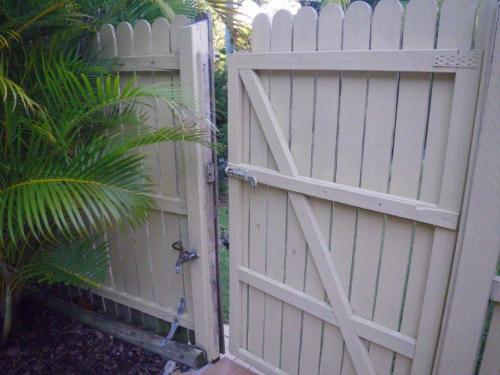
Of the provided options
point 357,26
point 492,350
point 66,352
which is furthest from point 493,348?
point 66,352

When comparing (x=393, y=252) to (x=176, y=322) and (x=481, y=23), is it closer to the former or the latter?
(x=481, y=23)

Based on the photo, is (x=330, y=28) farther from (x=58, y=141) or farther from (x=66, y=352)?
(x=66, y=352)

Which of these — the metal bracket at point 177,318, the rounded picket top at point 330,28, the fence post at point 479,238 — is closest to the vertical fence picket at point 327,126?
the rounded picket top at point 330,28

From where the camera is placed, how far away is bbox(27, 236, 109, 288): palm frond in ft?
6.19

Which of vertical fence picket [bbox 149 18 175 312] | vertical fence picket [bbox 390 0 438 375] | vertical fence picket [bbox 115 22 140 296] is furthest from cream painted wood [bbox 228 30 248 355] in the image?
vertical fence picket [bbox 390 0 438 375]

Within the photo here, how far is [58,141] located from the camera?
1619 millimetres

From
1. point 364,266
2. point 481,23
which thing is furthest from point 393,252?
point 481,23

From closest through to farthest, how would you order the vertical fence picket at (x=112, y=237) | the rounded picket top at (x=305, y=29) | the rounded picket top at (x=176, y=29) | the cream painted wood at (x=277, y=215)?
the rounded picket top at (x=305, y=29) → the cream painted wood at (x=277, y=215) → the rounded picket top at (x=176, y=29) → the vertical fence picket at (x=112, y=237)

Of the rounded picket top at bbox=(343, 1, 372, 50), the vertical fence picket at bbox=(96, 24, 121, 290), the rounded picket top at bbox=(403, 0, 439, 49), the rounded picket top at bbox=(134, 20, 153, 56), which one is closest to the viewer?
the rounded picket top at bbox=(403, 0, 439, 49)

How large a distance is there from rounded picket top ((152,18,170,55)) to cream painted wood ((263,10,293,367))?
0.55 metres

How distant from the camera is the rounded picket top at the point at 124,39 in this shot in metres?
1.96

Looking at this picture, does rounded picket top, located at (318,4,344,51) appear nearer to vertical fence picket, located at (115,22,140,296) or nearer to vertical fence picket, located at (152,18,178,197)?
vertical fence picket, located at (152,18,178,197)

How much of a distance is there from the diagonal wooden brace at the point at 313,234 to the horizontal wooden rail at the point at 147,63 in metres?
0.37

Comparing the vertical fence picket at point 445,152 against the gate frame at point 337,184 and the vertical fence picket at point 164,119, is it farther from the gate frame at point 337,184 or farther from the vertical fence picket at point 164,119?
the vertical fence picket at point 164,119
